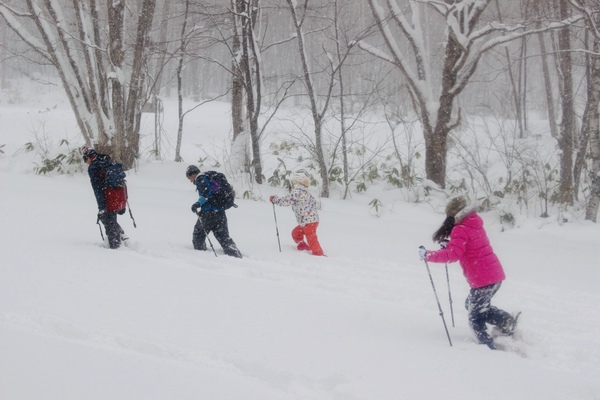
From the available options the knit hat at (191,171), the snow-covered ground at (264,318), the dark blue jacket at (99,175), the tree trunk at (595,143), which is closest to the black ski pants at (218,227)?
the snow-covered ground at (264,318)

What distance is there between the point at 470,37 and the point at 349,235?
17.0 ft

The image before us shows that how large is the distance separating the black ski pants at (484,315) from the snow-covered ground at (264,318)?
15cm

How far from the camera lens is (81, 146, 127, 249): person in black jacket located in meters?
6.57

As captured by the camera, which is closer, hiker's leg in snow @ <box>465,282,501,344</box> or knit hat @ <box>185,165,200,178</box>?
hiker's leg in snow @ <box>465,282,501,344</box>

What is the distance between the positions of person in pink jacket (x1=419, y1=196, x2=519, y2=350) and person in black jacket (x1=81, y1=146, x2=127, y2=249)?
13.6 feet

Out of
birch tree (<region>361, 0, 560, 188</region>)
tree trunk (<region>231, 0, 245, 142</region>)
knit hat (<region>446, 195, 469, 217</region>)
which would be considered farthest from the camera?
tree trunk (<region>231, 0, 245, 142</region>)

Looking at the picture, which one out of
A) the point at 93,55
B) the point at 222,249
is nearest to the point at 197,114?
the point at 93,55

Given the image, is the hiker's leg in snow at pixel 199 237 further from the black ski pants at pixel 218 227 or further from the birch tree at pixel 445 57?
the birch tree at pixel 445 57

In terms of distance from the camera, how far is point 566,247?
348 inches

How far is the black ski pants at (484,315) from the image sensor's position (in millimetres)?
4559

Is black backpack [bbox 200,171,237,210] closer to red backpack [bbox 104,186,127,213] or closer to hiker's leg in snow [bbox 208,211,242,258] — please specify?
hiker's leg in snow [bbox 208,211,242,258]

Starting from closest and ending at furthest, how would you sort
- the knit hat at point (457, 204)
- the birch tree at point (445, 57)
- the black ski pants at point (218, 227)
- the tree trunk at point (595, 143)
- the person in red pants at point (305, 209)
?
1. the knit hat at point (457, 204)
2. the black ski pants at point (218, 227)
3. the person in red pants at point (305, 209)
4. the tree trunk at point (595, 143)
5. the birch tree at point (445, 57)

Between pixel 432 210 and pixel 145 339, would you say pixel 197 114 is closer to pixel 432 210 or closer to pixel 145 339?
pixel 432 210

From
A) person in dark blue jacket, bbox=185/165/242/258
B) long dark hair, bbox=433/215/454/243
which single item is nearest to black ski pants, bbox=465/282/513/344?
long dark hair, bbox=433/215/454/243
